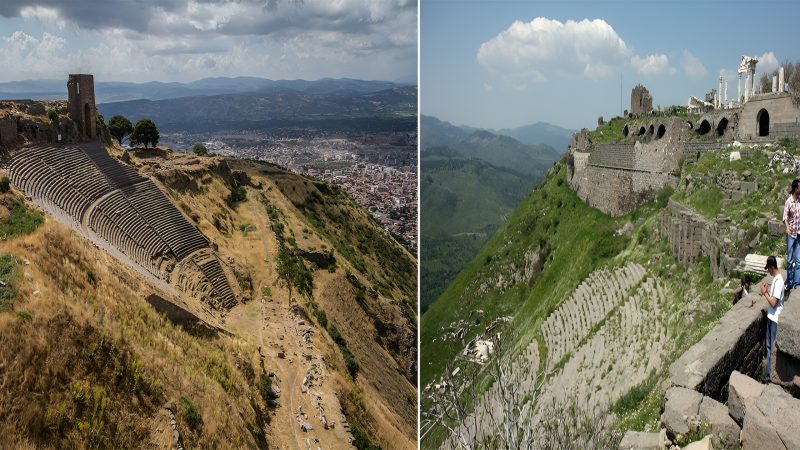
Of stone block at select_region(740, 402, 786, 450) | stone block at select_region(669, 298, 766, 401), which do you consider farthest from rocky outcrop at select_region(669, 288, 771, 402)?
stone block at select_region(740, 402, 786, 450)

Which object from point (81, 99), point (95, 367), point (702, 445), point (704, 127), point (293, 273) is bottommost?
point (293, 273)

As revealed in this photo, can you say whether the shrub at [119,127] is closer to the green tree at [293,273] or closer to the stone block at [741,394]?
the green tree at [293,273]

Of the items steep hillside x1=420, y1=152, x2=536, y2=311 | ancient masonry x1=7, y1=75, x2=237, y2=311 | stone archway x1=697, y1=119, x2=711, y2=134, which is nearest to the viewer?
stone archway x1=697, y1=119, x2=711, y2=134

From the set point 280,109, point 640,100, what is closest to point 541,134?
point 280,109

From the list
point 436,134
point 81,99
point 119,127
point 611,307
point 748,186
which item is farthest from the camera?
point 436,134

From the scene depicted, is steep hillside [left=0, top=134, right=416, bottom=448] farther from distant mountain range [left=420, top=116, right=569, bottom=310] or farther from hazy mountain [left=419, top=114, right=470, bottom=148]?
hazy mountain [left=419, top=114, right=470, bottom=148]

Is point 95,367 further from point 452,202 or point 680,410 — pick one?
point 452,202

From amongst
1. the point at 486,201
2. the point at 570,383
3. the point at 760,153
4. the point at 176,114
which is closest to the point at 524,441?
the point at 570,383

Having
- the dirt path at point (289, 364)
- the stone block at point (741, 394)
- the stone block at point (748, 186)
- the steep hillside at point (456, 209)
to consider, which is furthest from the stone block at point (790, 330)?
the steep hillside at point (456, 209)
